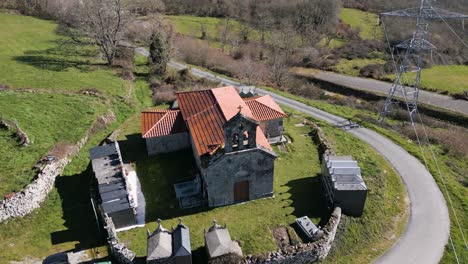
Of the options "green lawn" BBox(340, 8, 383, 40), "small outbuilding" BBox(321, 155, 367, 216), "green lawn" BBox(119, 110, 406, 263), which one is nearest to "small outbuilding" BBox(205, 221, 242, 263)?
"green lawn" BBox(119, 110, 406, 263)

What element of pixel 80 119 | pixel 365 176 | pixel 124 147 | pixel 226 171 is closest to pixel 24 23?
pixel 80 119

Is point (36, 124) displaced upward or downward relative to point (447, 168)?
upward

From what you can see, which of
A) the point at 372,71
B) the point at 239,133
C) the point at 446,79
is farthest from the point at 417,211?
the point at 372,71

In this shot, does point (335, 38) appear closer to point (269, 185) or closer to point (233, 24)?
point (233, 24)

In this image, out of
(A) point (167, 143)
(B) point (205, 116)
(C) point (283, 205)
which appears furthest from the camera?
(A) point (167, 143)

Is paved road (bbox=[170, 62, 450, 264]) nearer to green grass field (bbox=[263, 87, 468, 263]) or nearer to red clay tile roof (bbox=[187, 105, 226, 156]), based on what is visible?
green grass field (bbox=[263, 87, 468, 263])

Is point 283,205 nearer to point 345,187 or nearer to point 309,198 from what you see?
point 309,198

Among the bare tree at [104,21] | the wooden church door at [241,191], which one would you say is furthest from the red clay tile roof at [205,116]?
the bare tree at [104,21]
